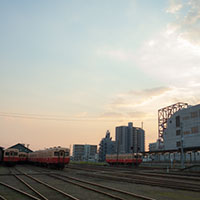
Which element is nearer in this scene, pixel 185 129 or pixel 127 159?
pixel 127 159

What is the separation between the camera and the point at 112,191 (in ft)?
44.3

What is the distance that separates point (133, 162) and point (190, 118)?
3888 centimetres

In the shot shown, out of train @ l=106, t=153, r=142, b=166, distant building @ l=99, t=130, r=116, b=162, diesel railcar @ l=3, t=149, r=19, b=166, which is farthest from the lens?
distant building @ l=99, t=130, r=116, b=162

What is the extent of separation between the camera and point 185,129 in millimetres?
86125

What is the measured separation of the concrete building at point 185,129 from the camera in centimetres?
8106

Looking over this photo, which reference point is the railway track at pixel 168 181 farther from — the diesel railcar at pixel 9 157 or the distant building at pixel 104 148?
the distant building at pixel 104 148

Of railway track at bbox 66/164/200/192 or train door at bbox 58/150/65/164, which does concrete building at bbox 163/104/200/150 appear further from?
railway track at bbox 66/164/200/192

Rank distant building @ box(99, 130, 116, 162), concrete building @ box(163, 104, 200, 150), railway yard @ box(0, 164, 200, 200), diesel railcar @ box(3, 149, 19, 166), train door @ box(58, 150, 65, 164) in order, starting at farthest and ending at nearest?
distant building @ box(99, 130, 116, 162) → concrete building @ box(163, 104, 200, 150) → diesel railcar @ box(3, 149, 19, 166) → train door @ box(58, 150, 65, 164) → railway yard @ box(0, 164, 200, 200)

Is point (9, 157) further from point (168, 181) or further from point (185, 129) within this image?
point (185, 129)

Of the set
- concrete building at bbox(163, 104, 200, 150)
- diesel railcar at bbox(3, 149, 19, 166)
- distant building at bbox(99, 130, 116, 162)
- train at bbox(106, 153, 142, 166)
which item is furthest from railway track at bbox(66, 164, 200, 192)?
distant building at bbox(99, 130, 116, 162)

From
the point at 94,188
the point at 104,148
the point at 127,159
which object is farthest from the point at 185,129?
the point at 104,148

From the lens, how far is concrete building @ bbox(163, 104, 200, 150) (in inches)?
3191

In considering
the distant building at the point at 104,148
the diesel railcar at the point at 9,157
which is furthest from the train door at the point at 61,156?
the distant building at the point at 104,148

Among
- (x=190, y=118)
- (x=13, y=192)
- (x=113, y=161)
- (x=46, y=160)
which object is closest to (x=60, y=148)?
(x=46, y=160)
